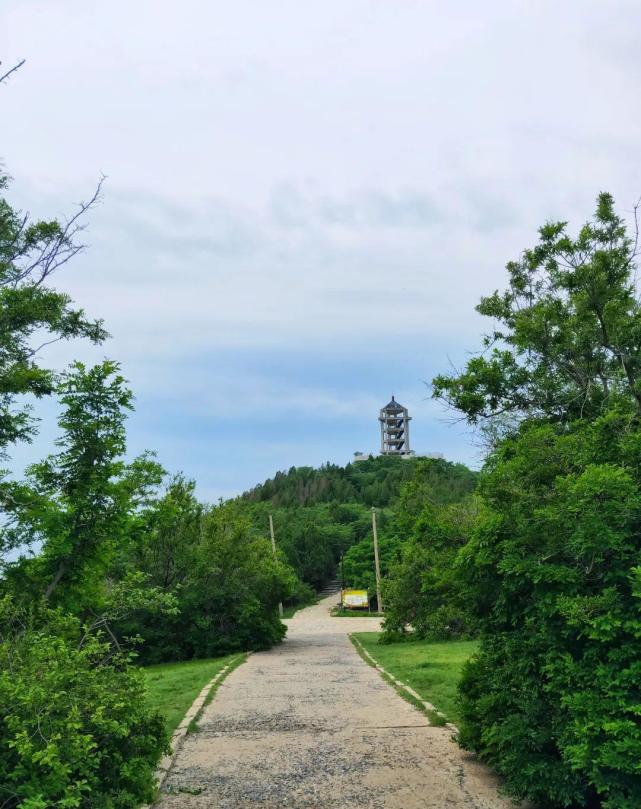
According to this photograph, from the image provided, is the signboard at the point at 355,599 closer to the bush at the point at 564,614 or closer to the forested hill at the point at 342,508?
the forested hill at the point at 342,508

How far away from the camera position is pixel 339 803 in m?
5.95

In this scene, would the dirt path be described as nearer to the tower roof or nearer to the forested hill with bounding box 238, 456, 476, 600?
the forested hill with bounding box 238, 456, 476, 600

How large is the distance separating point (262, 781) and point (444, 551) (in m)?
3.12

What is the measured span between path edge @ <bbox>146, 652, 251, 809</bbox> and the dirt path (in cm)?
9

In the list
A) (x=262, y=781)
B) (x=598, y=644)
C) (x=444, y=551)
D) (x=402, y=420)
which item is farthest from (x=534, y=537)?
(x=402, y=420)

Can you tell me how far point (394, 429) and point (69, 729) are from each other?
15334cm

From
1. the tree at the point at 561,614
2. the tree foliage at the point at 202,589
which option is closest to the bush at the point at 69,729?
the tree at the point at 561,614

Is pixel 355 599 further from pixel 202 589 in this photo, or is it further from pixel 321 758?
pixel 321 758

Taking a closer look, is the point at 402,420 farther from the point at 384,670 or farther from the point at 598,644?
the point at 598,644

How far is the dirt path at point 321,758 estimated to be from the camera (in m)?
6.08

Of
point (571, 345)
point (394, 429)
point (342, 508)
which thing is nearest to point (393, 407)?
point (394, 429)

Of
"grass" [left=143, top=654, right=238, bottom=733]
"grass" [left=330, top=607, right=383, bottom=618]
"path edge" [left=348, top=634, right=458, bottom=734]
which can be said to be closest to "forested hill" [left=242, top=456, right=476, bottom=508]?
"grass" [left=330, top=607, right=383, bottom=618]

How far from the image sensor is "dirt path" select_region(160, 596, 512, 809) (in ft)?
20.0

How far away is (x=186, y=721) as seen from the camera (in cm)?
938
